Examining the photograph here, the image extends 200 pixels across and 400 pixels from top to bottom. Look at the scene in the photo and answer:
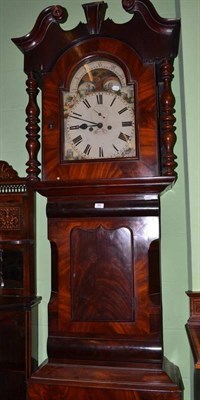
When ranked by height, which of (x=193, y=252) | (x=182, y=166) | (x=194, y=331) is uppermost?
(x=182, y=166)

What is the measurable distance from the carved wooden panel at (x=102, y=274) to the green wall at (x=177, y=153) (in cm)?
24

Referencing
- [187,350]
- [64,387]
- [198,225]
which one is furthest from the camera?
[187,350]

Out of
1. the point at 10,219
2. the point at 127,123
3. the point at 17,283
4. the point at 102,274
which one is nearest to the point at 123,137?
the point at 127,123

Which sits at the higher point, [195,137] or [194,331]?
[195,137]

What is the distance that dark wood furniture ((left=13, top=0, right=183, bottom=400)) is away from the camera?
3.89 ft

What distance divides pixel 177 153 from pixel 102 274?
599mm

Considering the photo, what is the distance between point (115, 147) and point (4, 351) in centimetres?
92

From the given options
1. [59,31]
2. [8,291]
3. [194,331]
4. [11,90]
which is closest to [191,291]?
[194,331]

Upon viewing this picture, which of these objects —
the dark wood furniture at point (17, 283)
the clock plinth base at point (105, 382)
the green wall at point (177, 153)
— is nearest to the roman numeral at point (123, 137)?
the green wall at point (177, 153)

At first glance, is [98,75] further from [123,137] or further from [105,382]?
[105,382]

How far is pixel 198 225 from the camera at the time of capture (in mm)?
1249

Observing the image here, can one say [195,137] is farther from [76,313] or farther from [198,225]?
[76,313]

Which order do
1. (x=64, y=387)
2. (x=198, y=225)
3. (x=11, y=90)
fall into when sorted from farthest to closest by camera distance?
(x=11, y=90) < (x=198, y=225) < (x=64, y=387)

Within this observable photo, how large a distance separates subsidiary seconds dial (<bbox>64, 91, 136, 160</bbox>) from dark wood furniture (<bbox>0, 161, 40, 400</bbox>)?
374mm
